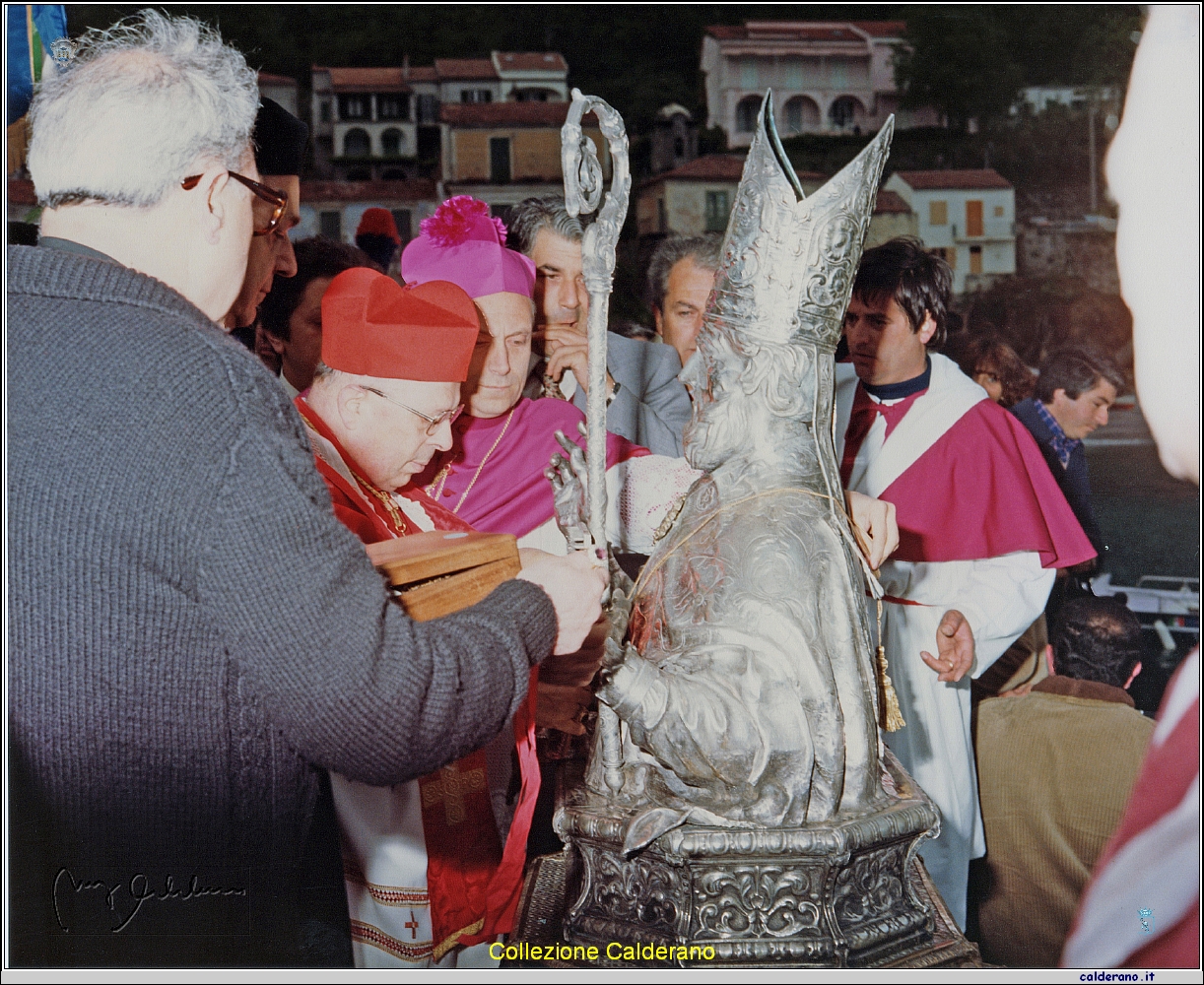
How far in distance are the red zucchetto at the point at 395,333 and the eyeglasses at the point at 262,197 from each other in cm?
58

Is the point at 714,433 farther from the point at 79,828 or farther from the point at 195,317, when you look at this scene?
the point at 79,828

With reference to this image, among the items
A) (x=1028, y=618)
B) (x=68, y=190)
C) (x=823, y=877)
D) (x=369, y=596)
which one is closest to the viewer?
(x=369, y=596)

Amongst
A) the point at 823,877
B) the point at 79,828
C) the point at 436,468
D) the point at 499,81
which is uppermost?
the point at 499,81

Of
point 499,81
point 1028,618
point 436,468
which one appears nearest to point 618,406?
point 436,468

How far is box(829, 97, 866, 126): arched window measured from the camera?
175 inches

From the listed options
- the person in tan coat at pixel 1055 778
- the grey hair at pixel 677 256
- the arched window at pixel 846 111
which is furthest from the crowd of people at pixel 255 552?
the arched window at pixel 846 111

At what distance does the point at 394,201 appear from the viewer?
4.61m

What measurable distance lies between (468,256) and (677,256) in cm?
106

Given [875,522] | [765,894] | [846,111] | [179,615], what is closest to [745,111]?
[846,111]

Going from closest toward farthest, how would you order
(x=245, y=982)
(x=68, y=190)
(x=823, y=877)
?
1. (x=68, y=190)
2. (x=823, y=877)
3. (x=245, y=982)

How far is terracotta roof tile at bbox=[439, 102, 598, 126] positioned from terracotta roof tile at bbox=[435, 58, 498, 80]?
0.11m

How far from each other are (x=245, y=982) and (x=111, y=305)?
1.05m

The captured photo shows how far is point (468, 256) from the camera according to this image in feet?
9.04

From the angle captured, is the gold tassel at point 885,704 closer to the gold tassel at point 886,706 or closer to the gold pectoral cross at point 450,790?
the gold tassel at point 886,706
